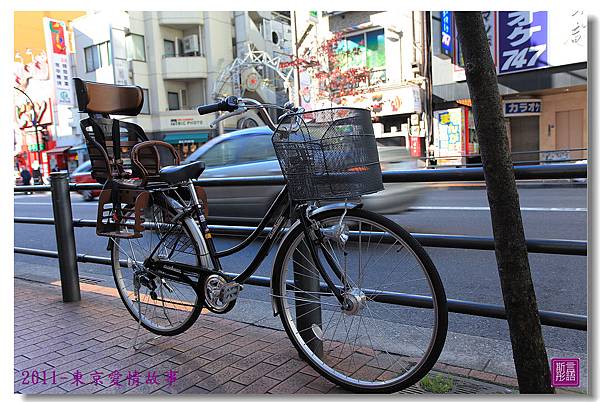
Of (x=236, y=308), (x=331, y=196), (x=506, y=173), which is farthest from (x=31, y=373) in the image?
(x=506, y=173)

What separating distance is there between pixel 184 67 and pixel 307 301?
30.2m

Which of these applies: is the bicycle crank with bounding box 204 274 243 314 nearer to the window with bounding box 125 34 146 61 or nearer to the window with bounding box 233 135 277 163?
the window with bounding box 233 135 277 163

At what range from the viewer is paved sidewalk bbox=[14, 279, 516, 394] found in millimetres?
2574

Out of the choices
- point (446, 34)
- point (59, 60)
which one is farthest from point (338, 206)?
point (59, 60)

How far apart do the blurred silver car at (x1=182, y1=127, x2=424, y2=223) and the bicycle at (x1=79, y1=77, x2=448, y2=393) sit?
296cm

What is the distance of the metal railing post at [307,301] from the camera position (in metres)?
2.70

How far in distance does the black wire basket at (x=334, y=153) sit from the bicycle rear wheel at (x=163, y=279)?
1.06 meters

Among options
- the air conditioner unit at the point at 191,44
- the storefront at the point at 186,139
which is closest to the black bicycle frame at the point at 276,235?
the storefront at the point at 186,139

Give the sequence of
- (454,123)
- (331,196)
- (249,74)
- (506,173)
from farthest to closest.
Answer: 1. (249,74)
2. (454,123)
3. (331,196)
4. (506,173)

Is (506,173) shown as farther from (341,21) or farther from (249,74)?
(249,74)

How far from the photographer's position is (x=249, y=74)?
96.7ft

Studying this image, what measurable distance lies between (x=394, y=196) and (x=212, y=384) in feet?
14.1

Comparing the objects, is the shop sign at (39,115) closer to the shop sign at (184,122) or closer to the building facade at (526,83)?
the shop sign at (184,122)

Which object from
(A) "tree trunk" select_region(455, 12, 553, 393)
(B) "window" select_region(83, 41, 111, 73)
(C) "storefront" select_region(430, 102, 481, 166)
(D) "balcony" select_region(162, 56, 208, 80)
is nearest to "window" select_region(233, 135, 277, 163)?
(A) "tree trunk" select_region(455, 12, 553, 393)
